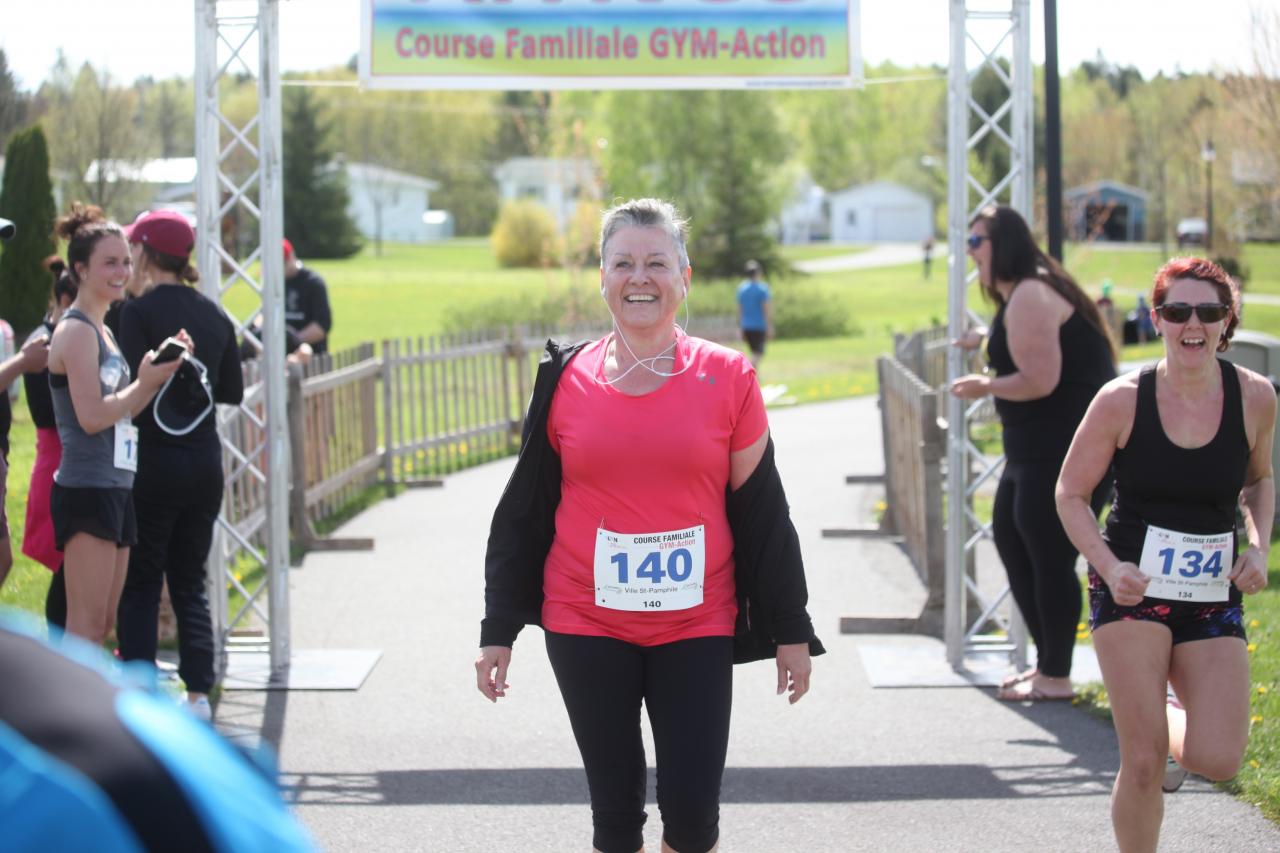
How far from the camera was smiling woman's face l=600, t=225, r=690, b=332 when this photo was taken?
3924 millimetres

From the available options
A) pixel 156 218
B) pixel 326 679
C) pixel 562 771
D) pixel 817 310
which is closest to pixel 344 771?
pixel 562 771

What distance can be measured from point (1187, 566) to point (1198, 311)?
72 centimetres

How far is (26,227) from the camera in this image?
21.5 m

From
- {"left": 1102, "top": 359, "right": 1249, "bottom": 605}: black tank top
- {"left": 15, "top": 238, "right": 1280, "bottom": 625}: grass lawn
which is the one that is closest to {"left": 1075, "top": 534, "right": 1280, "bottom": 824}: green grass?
{"left": 1102, "top": 359, "right": 1249, "bottom": 605}: black tank top

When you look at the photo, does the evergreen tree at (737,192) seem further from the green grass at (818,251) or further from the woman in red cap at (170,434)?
the woman in red cap at (170,434)

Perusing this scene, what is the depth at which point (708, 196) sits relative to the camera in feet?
209

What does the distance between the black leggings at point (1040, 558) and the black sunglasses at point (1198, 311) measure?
2293 mm

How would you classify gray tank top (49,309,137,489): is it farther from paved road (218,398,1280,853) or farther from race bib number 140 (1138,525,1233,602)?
race bib number 140 (1138,525,1233,602)

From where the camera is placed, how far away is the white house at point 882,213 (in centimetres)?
12400

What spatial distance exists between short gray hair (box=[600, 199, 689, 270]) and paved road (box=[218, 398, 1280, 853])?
2.28 meters

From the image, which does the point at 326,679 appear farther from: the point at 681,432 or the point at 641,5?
the point at 681,432

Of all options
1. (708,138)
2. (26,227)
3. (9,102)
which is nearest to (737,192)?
(708,138)

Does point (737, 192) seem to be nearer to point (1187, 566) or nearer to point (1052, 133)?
point (1052, 133)

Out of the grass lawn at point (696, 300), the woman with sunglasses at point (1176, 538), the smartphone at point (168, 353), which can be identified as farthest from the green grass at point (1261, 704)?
the grass lawn at point (696, 300)
